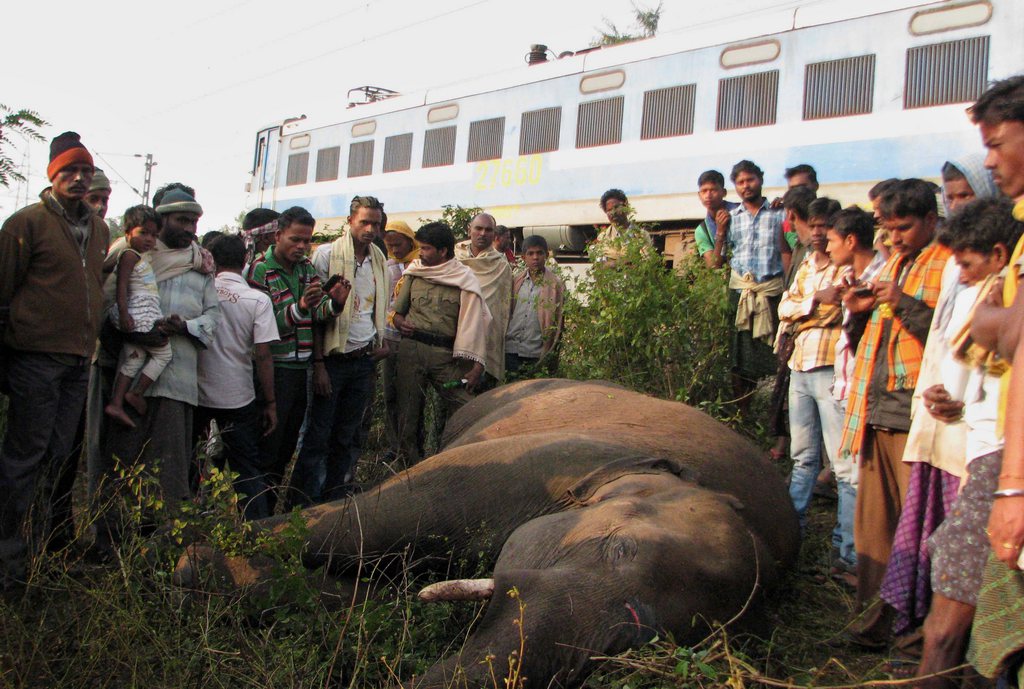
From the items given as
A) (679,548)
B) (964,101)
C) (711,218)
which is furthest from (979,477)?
(964,101)

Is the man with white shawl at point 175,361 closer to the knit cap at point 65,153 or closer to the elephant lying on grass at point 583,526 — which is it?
the knit cap at point 65,153

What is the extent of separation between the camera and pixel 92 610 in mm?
3508

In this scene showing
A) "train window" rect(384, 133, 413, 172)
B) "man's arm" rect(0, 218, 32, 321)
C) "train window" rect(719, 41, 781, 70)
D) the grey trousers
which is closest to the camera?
the grey trousers

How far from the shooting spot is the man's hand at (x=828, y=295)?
17.1 feet

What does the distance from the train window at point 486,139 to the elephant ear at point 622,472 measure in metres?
13.3

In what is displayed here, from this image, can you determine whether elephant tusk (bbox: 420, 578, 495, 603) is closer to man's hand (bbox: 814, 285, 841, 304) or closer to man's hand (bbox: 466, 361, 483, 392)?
man's hand (bbox: 814, 285, 841, 304)

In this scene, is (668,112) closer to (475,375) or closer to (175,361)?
(475,375)

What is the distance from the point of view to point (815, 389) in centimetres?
547

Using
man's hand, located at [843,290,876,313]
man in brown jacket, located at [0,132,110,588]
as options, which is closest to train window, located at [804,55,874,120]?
man's hand, located at [843,290,876,313]

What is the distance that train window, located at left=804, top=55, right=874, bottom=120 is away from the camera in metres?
12.2

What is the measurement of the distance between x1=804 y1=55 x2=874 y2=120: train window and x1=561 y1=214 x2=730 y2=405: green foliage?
6.10 metres

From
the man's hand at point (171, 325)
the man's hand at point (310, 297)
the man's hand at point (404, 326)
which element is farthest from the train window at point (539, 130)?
the man's hand at point (171, 325)

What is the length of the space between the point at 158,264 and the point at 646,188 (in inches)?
406

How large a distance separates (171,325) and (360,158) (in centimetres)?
1631
